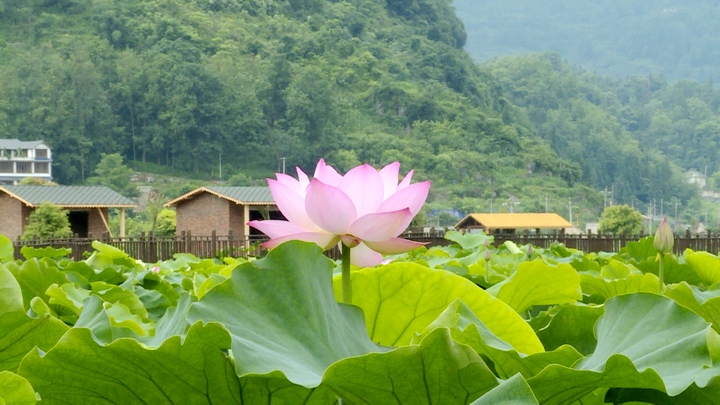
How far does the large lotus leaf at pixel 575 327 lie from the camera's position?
0.63 m

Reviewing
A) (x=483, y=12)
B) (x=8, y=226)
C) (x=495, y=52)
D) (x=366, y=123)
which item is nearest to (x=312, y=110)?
(x=366, y=123)

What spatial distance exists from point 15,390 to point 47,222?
2259 cm

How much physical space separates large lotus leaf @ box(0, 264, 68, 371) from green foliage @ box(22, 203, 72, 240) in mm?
21397

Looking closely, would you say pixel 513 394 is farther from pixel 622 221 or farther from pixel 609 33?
pixel 609 33

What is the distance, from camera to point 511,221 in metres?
40.8

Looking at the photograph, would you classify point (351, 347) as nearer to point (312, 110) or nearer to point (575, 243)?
point (575, 243)

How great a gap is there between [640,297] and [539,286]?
1.25 feet

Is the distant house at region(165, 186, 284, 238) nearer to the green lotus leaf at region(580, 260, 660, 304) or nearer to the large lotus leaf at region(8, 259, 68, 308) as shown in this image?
the large lotus leaf at region(8, 259, 68, 308)

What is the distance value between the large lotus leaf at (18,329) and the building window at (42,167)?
5127 cm

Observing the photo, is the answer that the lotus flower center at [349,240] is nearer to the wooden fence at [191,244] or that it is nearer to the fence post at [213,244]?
the wooden fence at [191,244]

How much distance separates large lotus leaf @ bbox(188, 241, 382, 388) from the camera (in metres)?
0.51

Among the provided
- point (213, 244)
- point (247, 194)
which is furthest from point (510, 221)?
point (213, 244)

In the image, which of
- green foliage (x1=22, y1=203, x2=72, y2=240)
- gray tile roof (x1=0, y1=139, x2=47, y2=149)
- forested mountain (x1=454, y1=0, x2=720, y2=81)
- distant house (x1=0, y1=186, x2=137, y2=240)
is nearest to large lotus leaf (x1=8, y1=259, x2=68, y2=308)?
green foliage (x1=22, y1=203, x2=72, y2=240)

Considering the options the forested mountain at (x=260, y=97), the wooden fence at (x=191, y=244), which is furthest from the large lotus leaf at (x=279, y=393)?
the forested mountain at (x=260, y=97)
